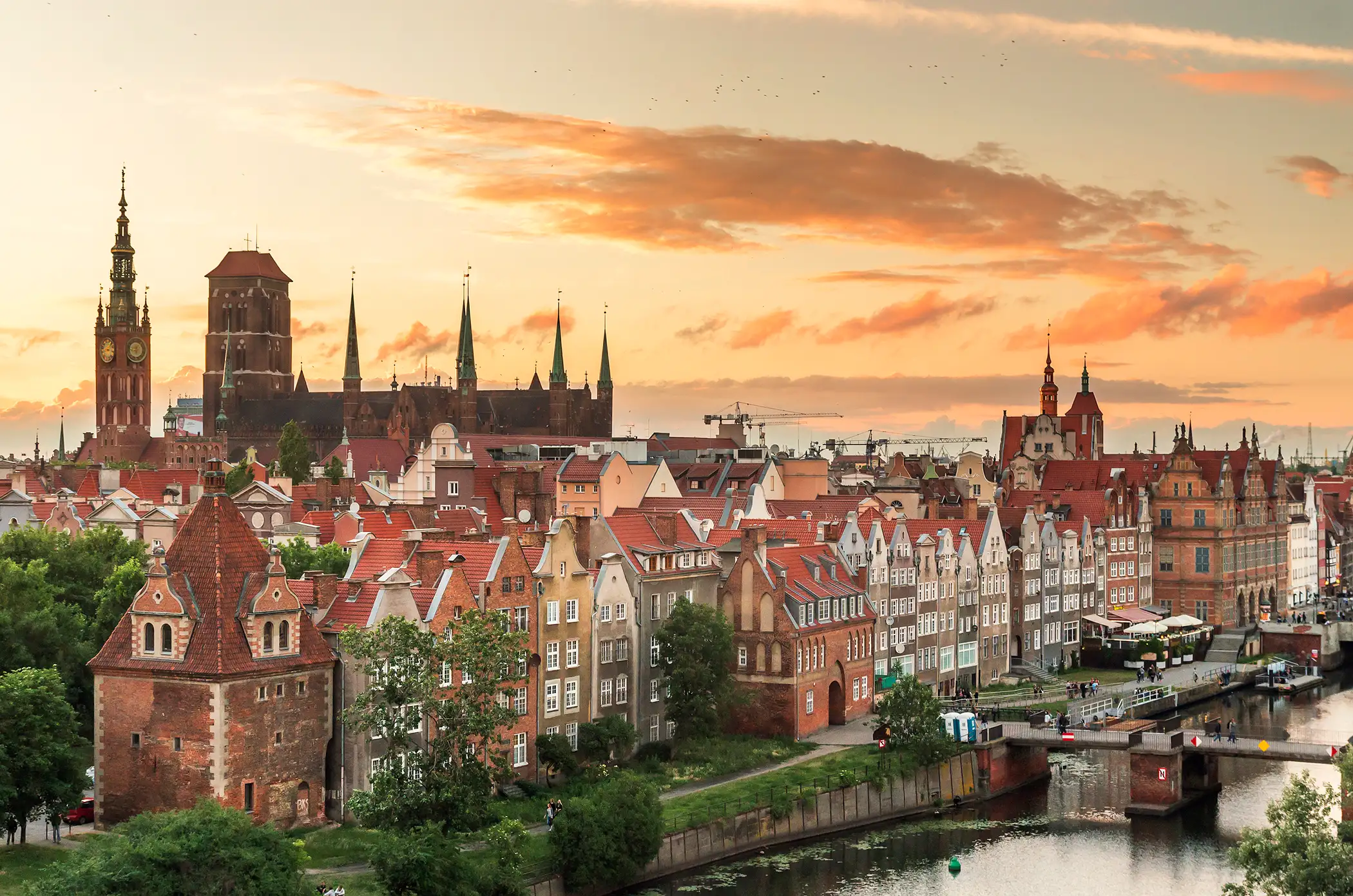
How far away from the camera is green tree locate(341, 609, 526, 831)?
65688mm

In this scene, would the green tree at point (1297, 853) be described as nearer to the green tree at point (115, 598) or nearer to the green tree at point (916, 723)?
the green tree at point (916, 723)

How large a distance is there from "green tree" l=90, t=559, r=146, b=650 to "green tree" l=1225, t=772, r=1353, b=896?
5322cm

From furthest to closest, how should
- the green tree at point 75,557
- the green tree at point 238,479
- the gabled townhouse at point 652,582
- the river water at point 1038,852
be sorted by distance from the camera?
the green tree at point 238,479 < the green tree at point 75,557 < the gabled townhouse at point 652,582 < the river water at point 1038,852

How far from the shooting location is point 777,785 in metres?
79.6

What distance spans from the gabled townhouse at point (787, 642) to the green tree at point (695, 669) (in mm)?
4682

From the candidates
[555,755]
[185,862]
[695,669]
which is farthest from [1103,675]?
[185,862]

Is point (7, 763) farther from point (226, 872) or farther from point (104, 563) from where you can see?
point (104, 563)

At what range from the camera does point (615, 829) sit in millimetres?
67438

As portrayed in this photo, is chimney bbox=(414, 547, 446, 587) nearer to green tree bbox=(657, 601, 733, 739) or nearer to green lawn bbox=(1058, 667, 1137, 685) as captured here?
green tree bbox=(657, 601, 733, 739)

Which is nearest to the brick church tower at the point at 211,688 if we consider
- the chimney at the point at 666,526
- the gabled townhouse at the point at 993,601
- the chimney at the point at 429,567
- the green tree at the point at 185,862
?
the chimney at the point at 429,567

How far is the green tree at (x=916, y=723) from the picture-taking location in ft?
279

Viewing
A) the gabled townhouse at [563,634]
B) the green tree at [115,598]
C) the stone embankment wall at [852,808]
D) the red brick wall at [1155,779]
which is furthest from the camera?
the green tree at [115,598]

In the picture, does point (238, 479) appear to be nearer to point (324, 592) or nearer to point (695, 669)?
point (695, 669)

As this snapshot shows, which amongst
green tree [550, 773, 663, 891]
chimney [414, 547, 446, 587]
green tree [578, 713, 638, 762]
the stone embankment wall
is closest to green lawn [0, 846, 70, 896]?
the stone embankment wall
